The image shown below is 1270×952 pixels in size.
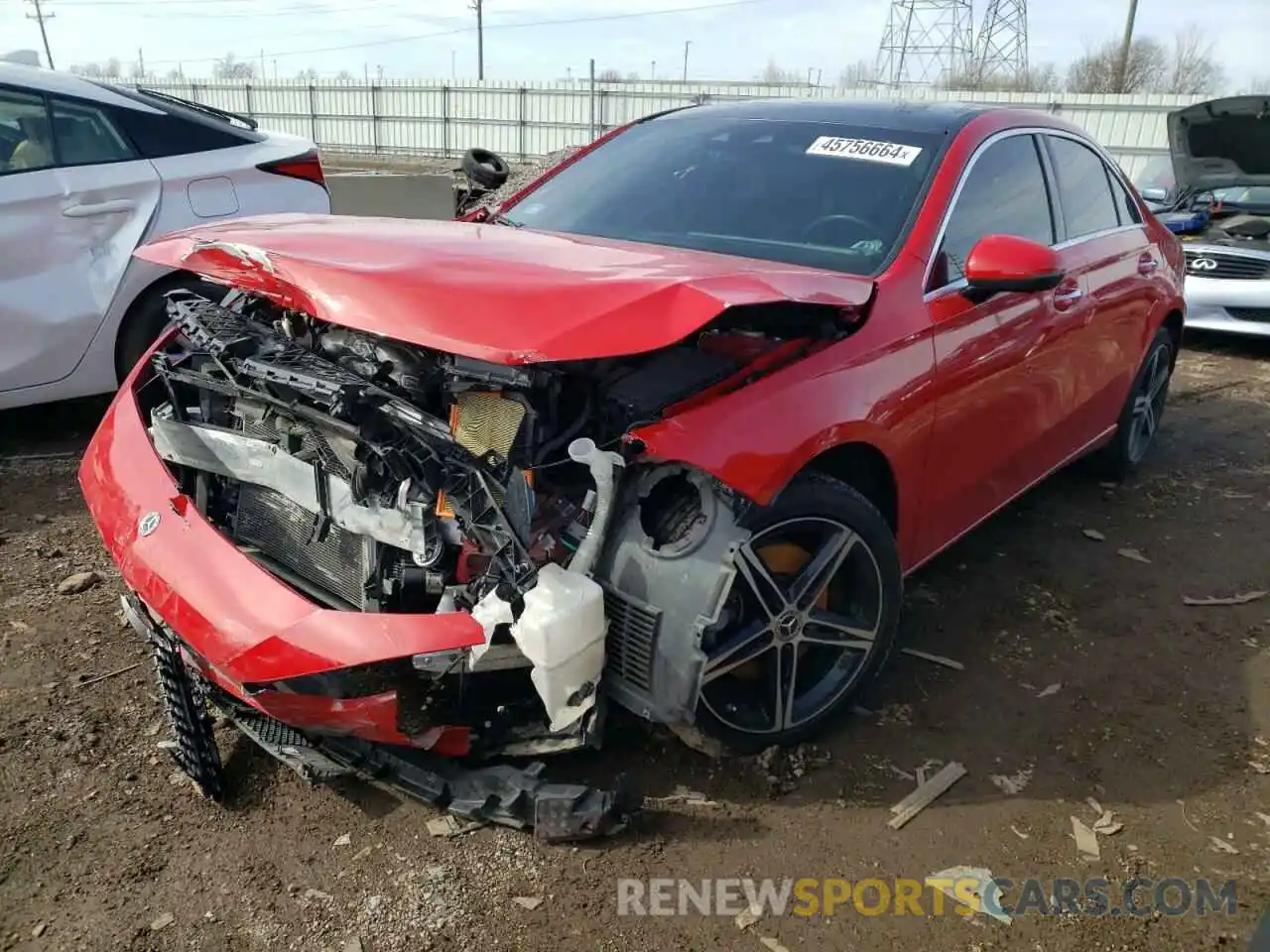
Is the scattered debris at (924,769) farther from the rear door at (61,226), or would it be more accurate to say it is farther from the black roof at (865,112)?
the rear door at (61,226)

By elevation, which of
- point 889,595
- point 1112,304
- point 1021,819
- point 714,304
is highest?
point 714,304

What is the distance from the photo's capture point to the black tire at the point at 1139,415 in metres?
4.70

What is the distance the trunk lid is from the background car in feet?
24.8

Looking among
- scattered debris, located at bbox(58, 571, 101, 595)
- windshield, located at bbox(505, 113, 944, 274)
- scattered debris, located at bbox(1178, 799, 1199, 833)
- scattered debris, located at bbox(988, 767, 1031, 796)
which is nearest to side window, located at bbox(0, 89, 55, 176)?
scattered debris, located at bbox(58, 571, 101, 595)

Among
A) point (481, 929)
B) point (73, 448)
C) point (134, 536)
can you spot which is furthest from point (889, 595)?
point (73, 448)

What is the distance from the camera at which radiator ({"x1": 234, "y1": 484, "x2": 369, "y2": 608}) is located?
2.45 m

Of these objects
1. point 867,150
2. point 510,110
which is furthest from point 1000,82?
point 867,150

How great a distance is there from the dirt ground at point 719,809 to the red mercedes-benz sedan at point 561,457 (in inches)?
7.8

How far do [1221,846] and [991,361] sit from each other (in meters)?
1.50

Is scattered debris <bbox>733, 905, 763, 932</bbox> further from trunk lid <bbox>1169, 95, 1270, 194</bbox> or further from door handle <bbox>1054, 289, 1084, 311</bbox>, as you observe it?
trunk lid <bbox>1169, 95, 1270, 194</bbox>

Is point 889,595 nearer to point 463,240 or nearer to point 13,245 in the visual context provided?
point 463,240

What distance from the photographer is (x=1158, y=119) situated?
1895 cm

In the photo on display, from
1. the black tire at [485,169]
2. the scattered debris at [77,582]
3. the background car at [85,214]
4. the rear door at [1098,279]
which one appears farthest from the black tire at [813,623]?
the background car at [85,214]

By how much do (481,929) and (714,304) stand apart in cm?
142
